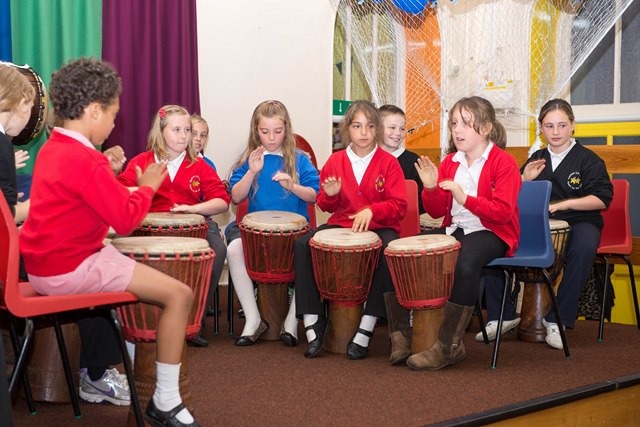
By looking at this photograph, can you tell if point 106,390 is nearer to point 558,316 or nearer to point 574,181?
point 558,316

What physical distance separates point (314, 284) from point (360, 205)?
1.41 ft

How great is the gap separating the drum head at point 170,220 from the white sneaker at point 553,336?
1677 millimetres

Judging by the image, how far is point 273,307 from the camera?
3764mm

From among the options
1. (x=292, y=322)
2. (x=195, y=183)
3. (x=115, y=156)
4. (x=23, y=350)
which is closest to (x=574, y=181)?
(x=292, y=322)

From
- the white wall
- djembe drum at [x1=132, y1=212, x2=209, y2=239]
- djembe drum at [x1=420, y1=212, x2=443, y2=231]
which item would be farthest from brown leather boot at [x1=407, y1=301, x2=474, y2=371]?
the white wall

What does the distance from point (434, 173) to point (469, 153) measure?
0.22 m

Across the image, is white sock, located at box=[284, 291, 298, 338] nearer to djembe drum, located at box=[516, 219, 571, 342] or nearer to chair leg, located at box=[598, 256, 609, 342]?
djembe drum, located at box=[516, 219, 571, 342]

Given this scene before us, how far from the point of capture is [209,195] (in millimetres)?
3799

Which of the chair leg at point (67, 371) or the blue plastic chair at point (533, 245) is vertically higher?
the blue plastic chair at point (533, 245)

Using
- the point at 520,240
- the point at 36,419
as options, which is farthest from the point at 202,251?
the point at 520,240

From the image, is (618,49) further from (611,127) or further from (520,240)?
(520,240)

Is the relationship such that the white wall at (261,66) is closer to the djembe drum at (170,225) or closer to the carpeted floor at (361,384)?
the djembe drum at (170,225)

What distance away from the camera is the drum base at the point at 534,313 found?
3719 mm

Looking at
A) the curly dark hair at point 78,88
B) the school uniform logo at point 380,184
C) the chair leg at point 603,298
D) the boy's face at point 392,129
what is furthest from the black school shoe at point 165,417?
the boy's face at point 392,129
